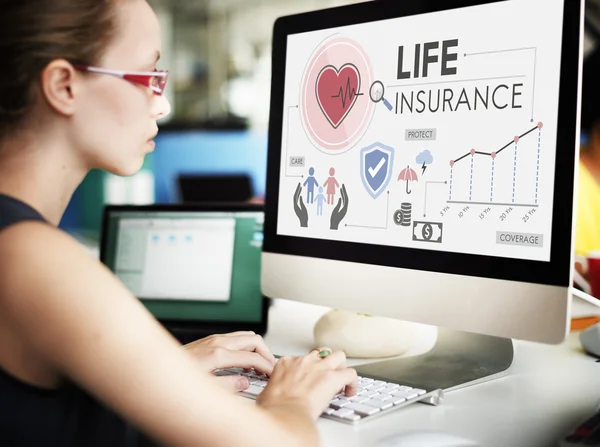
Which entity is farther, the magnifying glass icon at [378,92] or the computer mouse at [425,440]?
the magnifying glass icon at [378,92]

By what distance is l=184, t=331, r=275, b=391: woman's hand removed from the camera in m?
0.86

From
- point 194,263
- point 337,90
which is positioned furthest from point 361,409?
point 194,263

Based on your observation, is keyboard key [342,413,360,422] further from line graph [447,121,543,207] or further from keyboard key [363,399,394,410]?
line graph [447,121,543,207]

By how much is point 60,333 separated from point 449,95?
22.2 inches

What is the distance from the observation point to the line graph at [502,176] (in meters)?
0.80

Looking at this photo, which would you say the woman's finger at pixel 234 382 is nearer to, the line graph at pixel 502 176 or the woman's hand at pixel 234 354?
the woman's hand at pixel 234 354

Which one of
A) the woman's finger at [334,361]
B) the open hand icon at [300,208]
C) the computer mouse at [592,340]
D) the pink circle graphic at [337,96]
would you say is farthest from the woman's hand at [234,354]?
the computer mouse at [592,340]

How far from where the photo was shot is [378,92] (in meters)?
0.96

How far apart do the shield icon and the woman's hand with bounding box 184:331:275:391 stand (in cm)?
26

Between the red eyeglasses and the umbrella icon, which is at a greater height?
the red eyeglasses

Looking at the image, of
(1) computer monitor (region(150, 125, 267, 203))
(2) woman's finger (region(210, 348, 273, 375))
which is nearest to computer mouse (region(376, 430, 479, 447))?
(2) woman's finger (region(210, 348, 273, 375))

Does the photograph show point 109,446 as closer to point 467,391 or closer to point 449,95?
point 467,391

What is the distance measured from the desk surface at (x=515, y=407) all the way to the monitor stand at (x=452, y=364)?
0.02 m

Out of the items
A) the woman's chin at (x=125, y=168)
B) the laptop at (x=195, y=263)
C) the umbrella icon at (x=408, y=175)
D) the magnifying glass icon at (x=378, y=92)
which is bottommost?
the laptop at (x=195, y=263)
